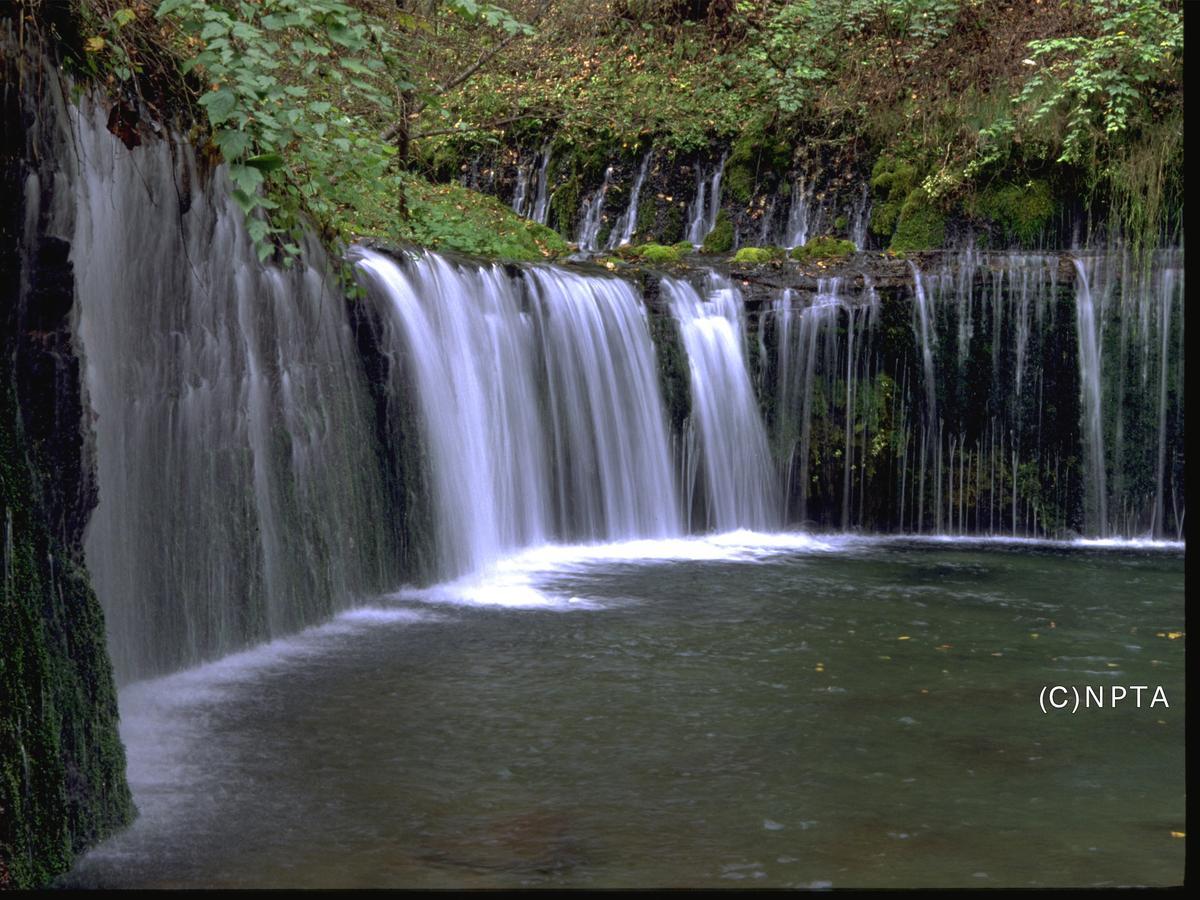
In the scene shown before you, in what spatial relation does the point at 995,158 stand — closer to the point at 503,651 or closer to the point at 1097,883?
the point at 503,651

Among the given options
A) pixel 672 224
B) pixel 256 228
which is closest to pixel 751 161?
pixel 672 224

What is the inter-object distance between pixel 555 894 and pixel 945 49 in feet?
54.2

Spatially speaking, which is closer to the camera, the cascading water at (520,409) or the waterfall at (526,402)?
the cascading water at (520,409)

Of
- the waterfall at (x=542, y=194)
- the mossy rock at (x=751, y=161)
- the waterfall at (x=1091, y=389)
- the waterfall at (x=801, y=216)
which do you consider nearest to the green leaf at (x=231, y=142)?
the waterfall at (x=1091, y=389)

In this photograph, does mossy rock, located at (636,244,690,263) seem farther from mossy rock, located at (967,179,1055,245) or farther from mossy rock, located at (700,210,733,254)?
mossy rock, located at (967,179,1055,245)

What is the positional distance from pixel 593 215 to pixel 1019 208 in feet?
17.0

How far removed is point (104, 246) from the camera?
19.1ft

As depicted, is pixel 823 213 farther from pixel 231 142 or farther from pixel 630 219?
pixel 231 142

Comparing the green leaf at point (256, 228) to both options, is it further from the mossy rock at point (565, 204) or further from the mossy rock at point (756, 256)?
the mossy rock at point (565, 204)

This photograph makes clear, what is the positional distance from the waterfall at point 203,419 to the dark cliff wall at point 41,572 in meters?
0.26

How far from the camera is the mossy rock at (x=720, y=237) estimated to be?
16.3 metres

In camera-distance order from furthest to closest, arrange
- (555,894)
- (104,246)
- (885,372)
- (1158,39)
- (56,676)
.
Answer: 1. (1158,39)
2. (885,372)
3. (104,246)
4. (56,676)
5. (555,894)

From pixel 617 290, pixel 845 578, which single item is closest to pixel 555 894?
pixel 845 578

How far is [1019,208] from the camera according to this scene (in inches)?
581
